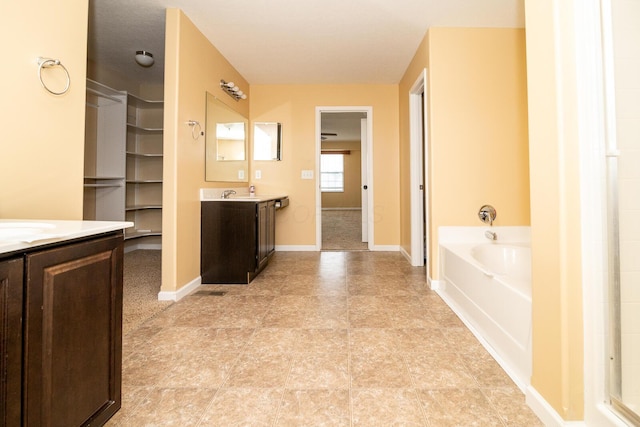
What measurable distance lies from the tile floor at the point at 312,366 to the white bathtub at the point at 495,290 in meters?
0.08

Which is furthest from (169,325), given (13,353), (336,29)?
(336,29)

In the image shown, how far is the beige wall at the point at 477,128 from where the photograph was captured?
8.70ft

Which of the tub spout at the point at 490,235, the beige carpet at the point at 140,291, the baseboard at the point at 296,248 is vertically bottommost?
the beige carpet at the point at 140,291

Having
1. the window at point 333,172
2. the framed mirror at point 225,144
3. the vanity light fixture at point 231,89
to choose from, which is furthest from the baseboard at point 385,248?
the window at point 333,172

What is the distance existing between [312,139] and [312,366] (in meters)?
3.35

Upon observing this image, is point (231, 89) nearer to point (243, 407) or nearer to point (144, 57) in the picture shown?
point (144, 57)

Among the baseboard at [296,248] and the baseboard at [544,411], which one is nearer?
the baseboard at [544,411]

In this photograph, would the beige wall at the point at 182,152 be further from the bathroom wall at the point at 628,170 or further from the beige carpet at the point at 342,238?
the bathroom wall at the point at 628,170

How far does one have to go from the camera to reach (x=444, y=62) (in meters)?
2.66

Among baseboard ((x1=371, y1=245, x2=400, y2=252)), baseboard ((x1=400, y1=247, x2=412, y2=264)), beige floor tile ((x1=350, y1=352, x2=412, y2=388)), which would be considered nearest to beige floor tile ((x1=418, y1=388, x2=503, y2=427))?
beige floor tile ((x1=350, y1=352, x2=412, y2=388))

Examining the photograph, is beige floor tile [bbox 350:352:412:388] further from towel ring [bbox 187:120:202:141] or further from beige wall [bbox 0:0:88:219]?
towel ring [bbox 187:120:202:141]

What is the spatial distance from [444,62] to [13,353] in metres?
3.16

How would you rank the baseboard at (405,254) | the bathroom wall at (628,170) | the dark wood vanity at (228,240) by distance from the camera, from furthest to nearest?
the baseboard at (405,254) < the dark wood vanity at (228,240) < the bathroom wall at (628,170)

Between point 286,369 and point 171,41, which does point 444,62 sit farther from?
point 286,369
